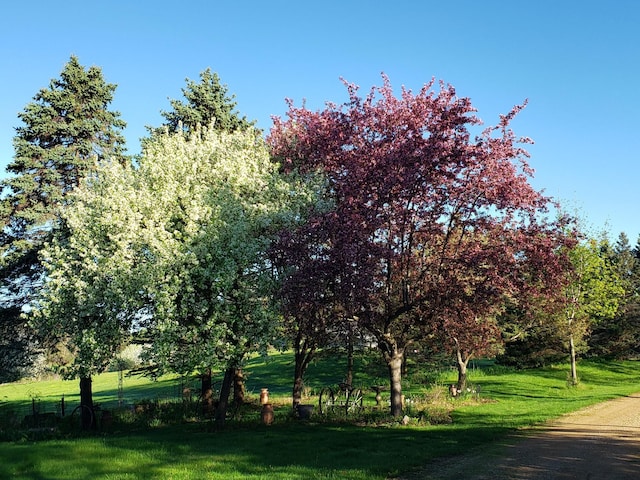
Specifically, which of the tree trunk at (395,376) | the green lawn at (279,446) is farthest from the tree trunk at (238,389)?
the tree trunk at (395,376)

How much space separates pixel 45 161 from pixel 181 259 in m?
18.2

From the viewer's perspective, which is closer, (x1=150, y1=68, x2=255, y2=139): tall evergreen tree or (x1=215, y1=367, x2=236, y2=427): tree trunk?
(x1=215, y1=367, x2=236, y2=427): tree trunk

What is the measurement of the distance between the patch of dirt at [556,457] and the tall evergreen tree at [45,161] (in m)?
24.8

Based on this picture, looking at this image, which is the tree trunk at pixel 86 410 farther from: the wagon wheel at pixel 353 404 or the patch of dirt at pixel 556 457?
the patch of dirt at pixel 556 457

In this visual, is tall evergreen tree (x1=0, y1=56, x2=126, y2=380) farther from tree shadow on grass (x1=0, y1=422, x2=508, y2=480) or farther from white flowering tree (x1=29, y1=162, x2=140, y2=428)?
tree shadow on grass (x1=0, y1=422, x2=508, y2=480)

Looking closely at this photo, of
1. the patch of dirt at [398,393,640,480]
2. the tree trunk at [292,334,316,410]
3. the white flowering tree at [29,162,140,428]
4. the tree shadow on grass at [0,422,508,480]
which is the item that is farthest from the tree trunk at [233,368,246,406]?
the patch of dirt at [398,393,640,480]

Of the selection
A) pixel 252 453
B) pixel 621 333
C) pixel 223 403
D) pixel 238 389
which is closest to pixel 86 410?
pixel 223 403

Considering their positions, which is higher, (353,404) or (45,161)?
(45,161)

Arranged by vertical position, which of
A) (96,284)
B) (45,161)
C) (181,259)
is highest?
(45,161)

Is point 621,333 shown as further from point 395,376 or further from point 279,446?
point 279,446

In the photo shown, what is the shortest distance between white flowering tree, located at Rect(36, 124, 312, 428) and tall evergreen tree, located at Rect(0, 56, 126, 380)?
31.4ft

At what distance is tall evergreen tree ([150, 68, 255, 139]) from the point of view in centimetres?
3303

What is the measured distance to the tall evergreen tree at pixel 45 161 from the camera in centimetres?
2930

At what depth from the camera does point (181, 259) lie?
59.6 feet
